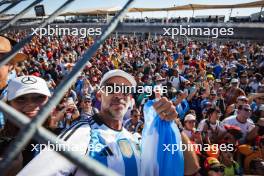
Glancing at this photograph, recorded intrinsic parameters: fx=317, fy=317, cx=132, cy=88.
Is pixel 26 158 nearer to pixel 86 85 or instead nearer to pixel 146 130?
pixel 146 130

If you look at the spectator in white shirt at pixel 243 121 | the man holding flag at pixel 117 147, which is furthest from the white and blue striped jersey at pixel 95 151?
the spectator in white shirt at pixel 243 121

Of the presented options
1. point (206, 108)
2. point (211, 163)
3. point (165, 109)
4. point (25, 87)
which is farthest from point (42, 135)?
point (206, 108)

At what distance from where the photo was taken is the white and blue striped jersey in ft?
4.89

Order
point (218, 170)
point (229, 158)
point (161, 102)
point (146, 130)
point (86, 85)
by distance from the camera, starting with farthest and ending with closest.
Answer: point (86, 85), point (229, 158), point (218, 170), point (146, 130), point (161, 102)

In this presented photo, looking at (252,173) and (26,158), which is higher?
(26,158)

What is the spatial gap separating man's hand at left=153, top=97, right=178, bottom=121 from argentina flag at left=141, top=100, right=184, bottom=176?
60mm

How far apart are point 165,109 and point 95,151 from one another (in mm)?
444

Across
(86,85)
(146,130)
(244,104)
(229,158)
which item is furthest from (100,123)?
(86,85)

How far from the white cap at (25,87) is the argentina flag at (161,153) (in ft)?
2.43

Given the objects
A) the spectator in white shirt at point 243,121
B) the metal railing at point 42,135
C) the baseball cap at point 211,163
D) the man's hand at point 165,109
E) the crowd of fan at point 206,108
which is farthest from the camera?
the spectator in white shirt at point 243,121

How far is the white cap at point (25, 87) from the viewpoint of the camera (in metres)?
1.91

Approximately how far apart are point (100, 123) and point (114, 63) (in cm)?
905

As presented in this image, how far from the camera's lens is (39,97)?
1992 millimetres

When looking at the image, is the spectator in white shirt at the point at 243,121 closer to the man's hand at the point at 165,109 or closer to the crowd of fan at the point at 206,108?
the crowd of fan at the point at 206,108
